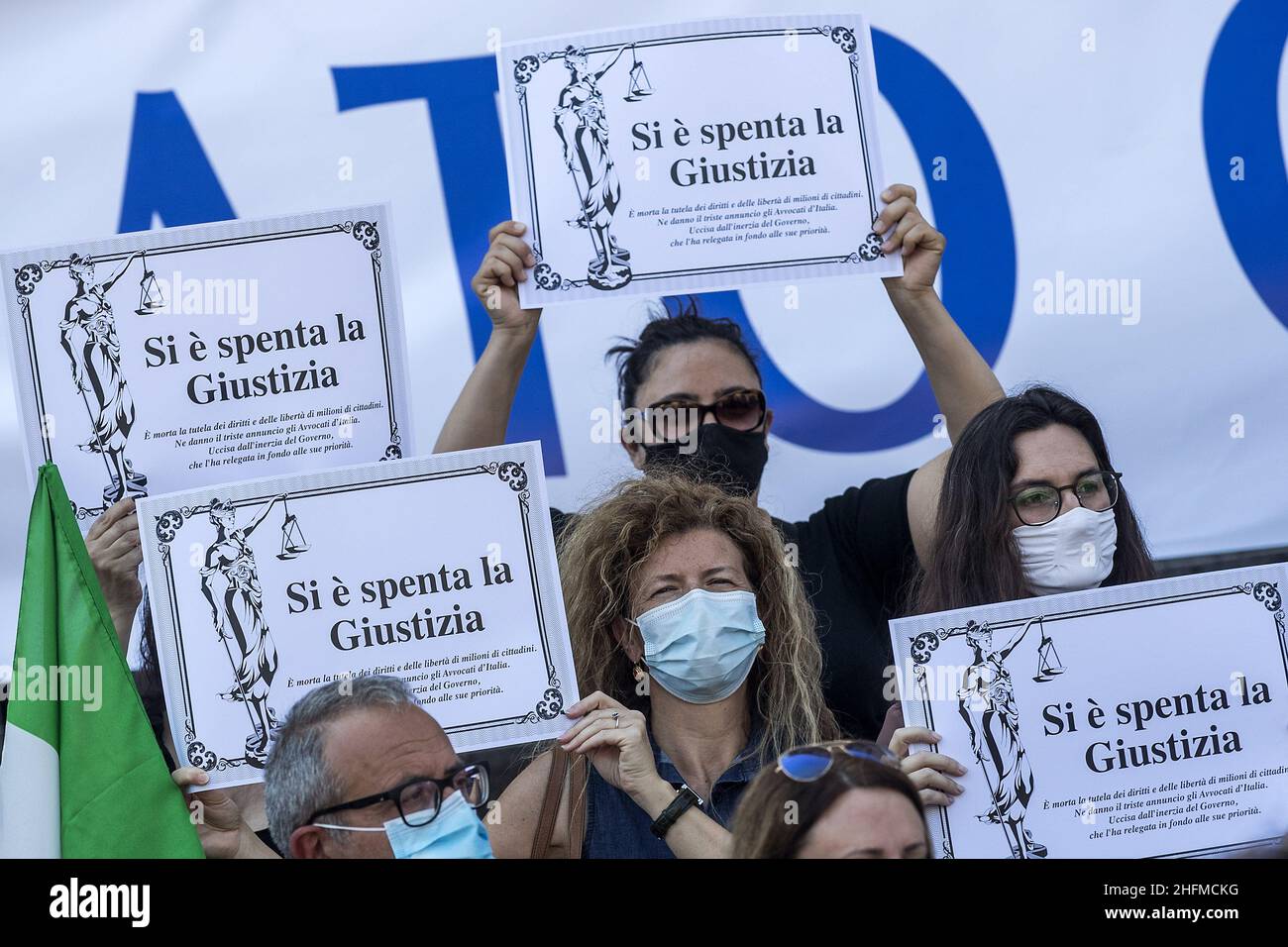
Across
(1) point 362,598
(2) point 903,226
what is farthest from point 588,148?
(1) point 362,598

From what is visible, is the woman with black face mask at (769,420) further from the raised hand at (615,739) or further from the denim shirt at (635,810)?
the raised hand at (615,739)

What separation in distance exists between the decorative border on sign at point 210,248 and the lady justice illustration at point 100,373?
0.04 meters

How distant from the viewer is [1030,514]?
2.41 meters

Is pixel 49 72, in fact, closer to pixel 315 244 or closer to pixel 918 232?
pixel 315 244

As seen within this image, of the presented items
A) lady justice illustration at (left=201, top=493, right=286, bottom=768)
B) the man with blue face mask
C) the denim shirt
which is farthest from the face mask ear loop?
lady justice illustration at (left=201, top=493, right=286, bottom=768)

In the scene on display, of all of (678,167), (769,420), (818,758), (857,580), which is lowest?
(818,758)

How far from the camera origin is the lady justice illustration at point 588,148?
2490mm

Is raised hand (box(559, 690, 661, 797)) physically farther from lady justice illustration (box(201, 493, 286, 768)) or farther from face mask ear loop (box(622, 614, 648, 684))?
lady justice illustration (box(201, 493, 286, 768))

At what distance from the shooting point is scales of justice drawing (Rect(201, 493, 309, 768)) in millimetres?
2164

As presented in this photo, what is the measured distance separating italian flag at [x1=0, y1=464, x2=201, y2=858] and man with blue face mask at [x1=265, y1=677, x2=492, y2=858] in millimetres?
185

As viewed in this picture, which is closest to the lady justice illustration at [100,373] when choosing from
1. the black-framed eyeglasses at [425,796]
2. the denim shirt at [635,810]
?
the black-framed eyeglasses at [425,796]

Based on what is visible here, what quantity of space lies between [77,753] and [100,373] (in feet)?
2.12

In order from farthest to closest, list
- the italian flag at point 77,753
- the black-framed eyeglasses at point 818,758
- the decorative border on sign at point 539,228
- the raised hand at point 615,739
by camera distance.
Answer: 1. the decorative border on sign at point 539,228
2. the raised hand at point 615,739
3. the italian flag at point 77,753
4. the black-framed eyeglasses at point 818,758

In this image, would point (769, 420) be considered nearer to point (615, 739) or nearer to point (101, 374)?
point (615, 739)
